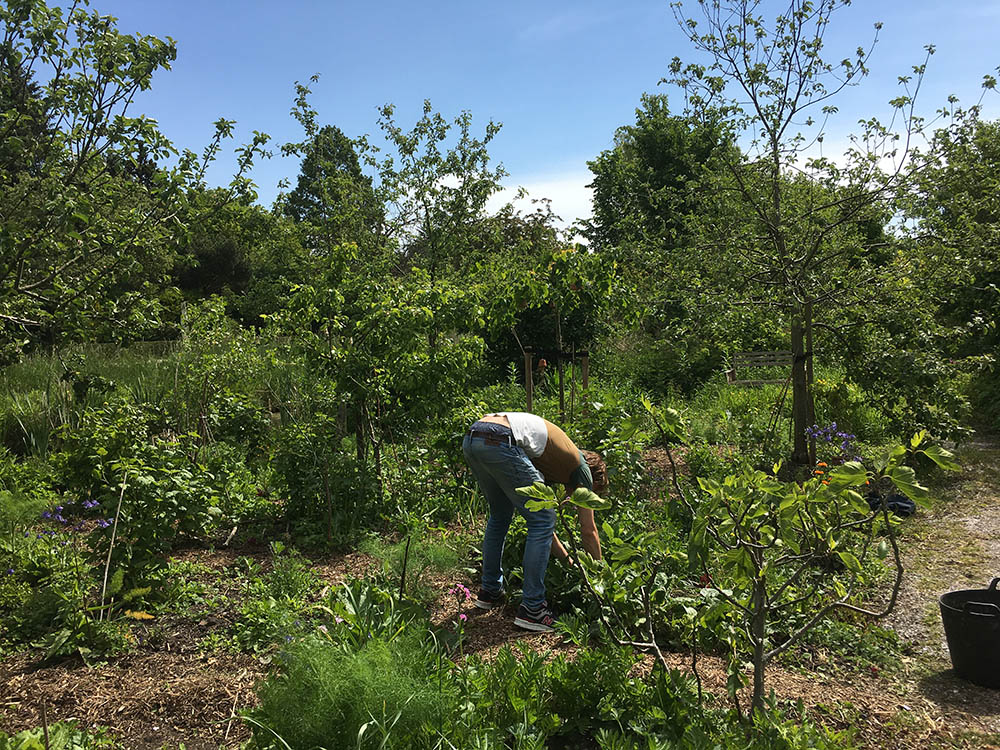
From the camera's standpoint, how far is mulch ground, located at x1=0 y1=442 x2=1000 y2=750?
2.71 m

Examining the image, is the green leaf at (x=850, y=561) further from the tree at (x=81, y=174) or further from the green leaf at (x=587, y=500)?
the tree at (x=81, y=174)

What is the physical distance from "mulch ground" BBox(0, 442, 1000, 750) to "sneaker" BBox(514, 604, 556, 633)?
0.05m

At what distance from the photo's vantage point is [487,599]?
381 centimetres

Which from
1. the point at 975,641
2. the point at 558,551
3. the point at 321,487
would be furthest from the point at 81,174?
the point at 975,641

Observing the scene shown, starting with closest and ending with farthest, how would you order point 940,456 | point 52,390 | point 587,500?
point 940,456 < point 587,500 < point 52,390

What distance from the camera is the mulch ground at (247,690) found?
2711 mm

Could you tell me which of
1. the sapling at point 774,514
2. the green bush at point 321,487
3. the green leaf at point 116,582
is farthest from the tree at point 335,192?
the sapling at point 774,514

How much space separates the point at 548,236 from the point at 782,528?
17.7 metres

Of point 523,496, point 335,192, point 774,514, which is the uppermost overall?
point 335,192

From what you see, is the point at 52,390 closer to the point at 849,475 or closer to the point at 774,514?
the point at 774,514

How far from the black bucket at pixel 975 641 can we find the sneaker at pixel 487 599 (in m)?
2.31

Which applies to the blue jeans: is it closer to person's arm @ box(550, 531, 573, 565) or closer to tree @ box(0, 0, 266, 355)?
person's arm @ box(550, 531, 573, 565)

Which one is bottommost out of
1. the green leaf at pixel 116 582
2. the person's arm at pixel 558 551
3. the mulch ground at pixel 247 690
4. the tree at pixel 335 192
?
the mulch ground at pixel 247 690

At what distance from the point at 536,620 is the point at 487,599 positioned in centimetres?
42
